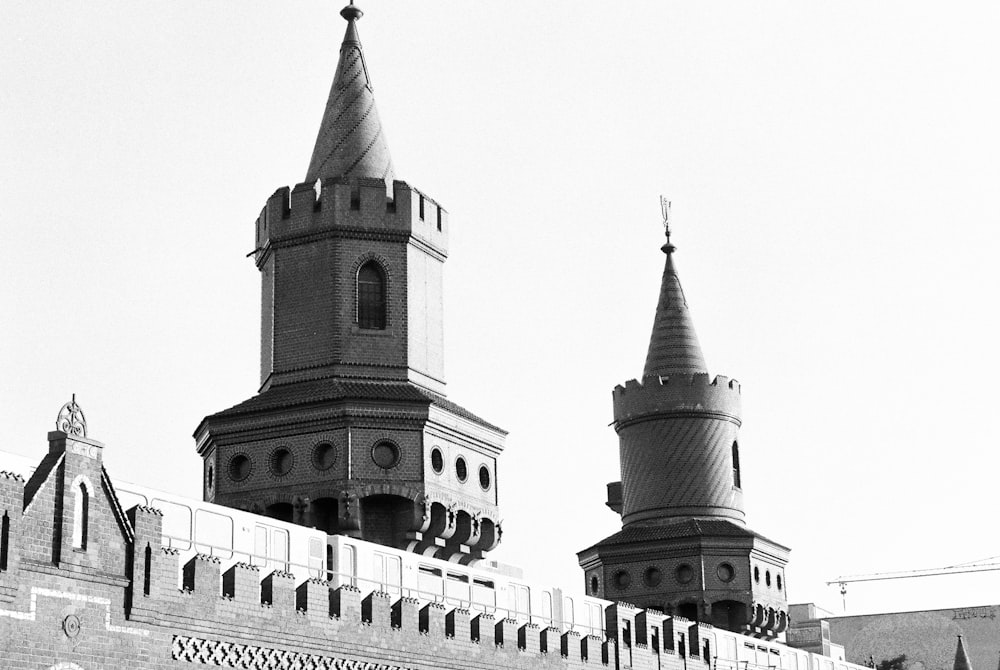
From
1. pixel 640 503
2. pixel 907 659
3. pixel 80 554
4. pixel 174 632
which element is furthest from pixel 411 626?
pixel 907 659

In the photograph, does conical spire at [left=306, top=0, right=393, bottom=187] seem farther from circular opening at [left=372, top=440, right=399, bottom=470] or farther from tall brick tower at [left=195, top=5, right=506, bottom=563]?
circular opening at [left=372, top=440, right=399, bottom=470]

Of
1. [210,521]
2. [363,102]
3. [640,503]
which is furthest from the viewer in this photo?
[640,503]

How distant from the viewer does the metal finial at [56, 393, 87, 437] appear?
2839 cm

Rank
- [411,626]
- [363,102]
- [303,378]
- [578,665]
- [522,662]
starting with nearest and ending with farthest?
[411,626], [522,662], [578,665], [303,378], [363,102]

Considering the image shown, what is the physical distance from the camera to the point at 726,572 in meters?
61.5

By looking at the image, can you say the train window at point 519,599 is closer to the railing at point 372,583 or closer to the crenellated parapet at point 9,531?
the railing at point 372,583

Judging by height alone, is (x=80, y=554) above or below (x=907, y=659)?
below

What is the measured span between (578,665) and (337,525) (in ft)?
23.7

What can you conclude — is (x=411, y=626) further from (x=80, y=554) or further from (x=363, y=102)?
(x=363, y=102)

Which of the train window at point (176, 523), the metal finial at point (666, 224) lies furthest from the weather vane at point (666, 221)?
the train window at point (176, 523)

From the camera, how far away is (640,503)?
212ft

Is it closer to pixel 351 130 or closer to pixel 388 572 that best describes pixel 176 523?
pixel 388 572

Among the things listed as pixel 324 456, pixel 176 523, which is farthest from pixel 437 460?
pixel 176 523

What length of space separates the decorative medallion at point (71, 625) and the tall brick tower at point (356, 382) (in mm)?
17178
